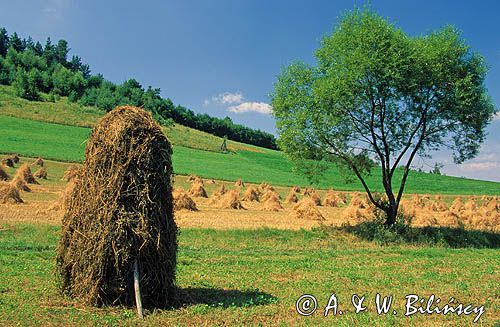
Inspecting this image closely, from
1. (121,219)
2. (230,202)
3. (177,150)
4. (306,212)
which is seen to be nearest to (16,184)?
(230,202)

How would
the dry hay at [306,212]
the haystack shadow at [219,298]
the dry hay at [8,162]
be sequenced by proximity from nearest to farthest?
the haystack shadow at [219,298] → the dry hay at [306,212] → the dry hay at [8,162]

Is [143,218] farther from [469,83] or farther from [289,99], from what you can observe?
[469,83]

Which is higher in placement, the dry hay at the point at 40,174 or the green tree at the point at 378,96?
the green tree at the point at 378,96

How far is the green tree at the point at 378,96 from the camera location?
775 inches

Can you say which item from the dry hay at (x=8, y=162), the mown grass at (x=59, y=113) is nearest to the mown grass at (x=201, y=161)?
the mown grass at (x=59, y=113)

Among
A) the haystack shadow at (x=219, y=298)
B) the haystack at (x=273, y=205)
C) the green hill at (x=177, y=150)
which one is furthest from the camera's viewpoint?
the green hill at (x=177, y=150)

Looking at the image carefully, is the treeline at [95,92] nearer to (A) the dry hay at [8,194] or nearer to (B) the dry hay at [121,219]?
(A) the dry hay at [8,194]

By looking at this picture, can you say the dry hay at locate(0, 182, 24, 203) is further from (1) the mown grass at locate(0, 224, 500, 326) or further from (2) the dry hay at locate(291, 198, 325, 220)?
(2) the dry hay at locate(291, 198, 325, 220)

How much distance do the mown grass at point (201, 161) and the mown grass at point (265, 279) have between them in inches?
999

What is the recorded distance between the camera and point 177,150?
72.1m

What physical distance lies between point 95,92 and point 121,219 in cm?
10137

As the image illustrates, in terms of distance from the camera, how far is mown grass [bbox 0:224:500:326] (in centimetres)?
789

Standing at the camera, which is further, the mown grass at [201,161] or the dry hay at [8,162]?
the mown grass at [201,161]

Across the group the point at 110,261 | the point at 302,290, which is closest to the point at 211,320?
the point at 110,261
